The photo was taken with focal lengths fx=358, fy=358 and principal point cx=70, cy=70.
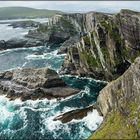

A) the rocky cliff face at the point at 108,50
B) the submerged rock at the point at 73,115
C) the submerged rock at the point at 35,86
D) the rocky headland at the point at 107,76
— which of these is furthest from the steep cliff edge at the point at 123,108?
the rocky cliff face at the point at 108,50

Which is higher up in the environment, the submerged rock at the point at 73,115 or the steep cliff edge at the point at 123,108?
the steep cliff edge at the point at 123,108

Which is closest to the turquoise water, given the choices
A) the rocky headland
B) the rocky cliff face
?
the rocky headland

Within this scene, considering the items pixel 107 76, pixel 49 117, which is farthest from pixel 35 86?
pixel 107 76

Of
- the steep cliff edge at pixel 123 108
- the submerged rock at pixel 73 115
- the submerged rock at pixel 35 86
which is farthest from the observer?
the submerged rock at pixel 35 86

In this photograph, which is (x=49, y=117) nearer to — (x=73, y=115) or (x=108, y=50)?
(x=73, y=115)

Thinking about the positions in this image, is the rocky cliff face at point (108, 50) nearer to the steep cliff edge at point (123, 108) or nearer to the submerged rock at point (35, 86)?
the submerged rock at point (35, 86)

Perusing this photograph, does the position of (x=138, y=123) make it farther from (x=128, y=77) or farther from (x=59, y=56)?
(x=59, y=56)

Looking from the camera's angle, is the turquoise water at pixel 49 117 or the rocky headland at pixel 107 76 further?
the turquoise water at pixel 49 117

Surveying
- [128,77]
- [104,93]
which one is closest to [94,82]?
[104,93]

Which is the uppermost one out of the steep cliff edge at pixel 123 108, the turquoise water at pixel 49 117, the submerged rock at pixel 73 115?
the steep cliff edge at pixel 123 108
